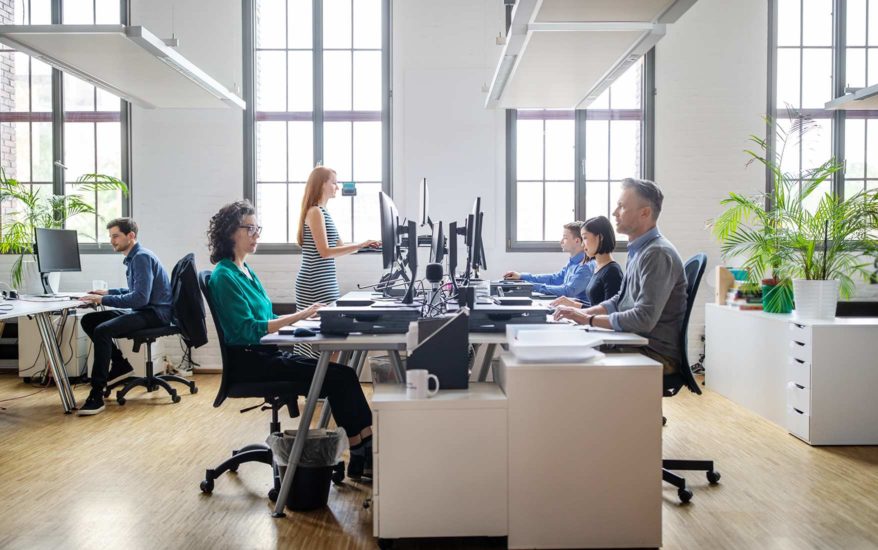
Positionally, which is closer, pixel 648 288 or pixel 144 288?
pixel 648 288

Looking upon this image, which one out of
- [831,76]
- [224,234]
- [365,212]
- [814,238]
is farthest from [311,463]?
[831,76]

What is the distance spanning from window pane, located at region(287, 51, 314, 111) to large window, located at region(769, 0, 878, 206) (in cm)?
425

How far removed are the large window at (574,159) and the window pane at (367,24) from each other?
Result: 4.91 feet

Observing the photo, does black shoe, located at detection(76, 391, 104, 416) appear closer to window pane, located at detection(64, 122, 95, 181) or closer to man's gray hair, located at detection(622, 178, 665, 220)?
window pane, located at detection(64, 122, 95, 181)

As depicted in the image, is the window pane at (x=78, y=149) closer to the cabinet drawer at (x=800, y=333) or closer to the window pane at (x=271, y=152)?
the window pane at (x=271, y=152)

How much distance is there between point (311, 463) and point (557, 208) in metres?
4.15

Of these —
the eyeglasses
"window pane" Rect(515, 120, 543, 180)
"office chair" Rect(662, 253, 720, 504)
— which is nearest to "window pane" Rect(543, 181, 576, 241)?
"window pane" Rect(515, 120, 543, 180)

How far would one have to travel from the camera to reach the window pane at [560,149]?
6.54m

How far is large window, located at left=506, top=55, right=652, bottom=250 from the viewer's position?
21.4 ft

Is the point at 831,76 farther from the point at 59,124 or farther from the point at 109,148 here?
the point at 59,124

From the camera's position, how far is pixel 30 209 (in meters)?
6.25

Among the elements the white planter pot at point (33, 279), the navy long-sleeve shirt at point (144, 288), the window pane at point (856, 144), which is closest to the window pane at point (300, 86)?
the navy long-sleeve shirt at point (144, 288)

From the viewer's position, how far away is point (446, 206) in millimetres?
6277

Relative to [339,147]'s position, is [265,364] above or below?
below
